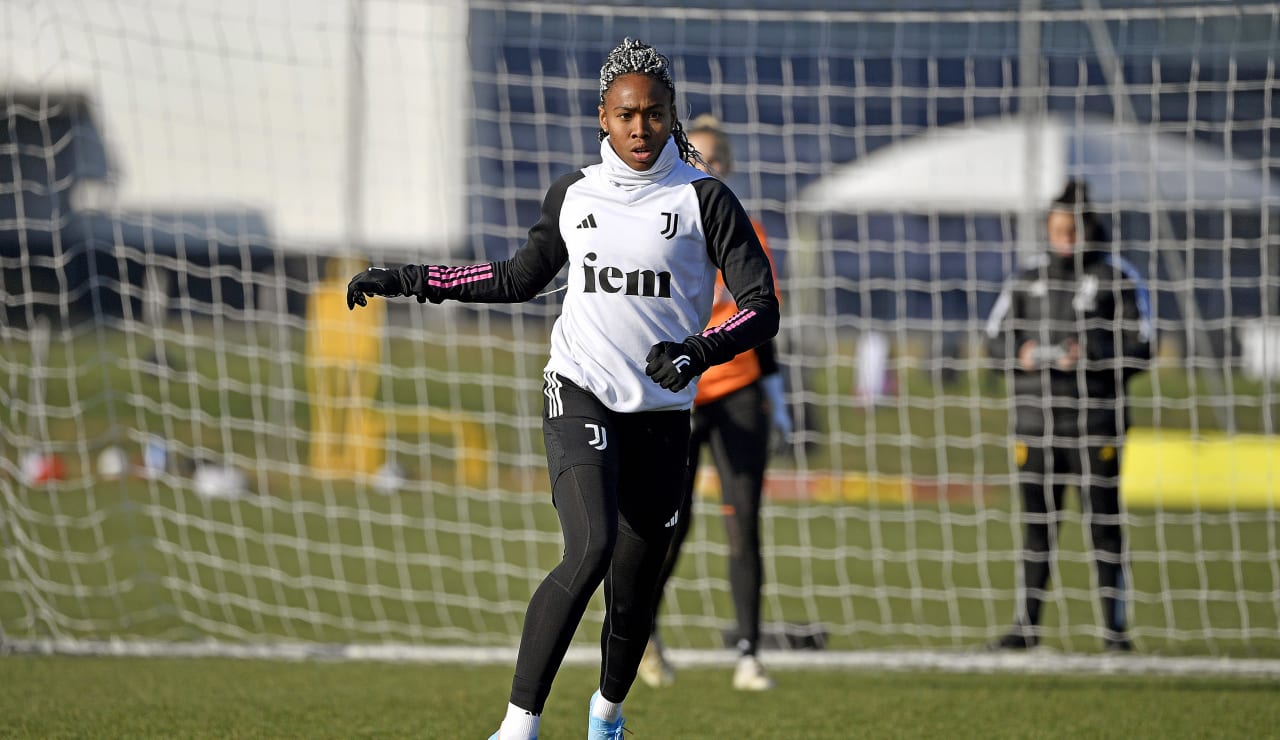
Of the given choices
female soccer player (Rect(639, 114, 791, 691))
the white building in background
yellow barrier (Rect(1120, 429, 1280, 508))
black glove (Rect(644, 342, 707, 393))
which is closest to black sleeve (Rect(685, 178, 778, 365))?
black glove (Rect(644, 342, 707, 393))

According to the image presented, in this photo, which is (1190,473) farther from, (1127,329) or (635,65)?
(635,65)

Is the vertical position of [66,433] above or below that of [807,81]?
below

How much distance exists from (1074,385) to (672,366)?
3.80 m

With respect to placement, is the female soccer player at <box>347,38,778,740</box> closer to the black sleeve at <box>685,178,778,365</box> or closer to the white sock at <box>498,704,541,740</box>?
the black sleeve at <box>685,178,778,365</box>

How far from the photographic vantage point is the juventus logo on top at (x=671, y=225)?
3.76m

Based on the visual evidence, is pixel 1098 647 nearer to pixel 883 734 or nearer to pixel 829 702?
pixel 829 702

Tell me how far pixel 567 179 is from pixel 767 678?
2629 mm

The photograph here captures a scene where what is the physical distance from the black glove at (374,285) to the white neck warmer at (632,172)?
0.64m

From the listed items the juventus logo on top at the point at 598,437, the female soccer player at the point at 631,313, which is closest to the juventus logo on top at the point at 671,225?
the female soccer player at the point at 631,313

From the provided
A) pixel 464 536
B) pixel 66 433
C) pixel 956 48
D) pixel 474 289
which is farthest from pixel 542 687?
pixel 956 48

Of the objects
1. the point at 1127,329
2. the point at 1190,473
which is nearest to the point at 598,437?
the point at 1127,329

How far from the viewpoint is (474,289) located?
156 inches

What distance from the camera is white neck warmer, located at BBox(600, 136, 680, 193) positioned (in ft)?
12.5

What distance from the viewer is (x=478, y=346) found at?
11.9m
